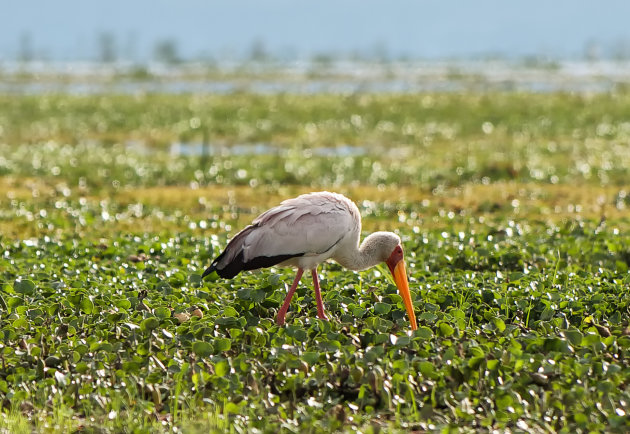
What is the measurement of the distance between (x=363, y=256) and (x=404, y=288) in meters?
0.49

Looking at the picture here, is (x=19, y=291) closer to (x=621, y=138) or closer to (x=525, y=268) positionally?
(x=525, y=268)

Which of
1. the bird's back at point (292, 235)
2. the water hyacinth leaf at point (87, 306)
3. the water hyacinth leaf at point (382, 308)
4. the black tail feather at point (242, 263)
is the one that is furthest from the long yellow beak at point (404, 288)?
the water hyacinth leaf at point (87, 306)

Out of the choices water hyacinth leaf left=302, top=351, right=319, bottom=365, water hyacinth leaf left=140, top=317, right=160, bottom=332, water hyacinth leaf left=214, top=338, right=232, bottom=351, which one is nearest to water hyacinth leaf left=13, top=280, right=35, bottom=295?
water hyacinth leaf left=140, top=317, right=160, bottom=332

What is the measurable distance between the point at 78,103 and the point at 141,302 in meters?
24.5

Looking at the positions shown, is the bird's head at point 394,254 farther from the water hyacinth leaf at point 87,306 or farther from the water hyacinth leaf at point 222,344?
the water hyacinth leaf at point 87,306

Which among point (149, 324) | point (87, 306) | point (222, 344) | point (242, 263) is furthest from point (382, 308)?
point (87, 306)

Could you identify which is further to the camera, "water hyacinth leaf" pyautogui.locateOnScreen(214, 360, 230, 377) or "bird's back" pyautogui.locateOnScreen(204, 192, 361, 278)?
"bird's back" pyautogui.locateOnScreen(204, 192, 361, 278)

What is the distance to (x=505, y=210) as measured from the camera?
13133 millimetres

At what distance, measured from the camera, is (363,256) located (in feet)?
23.9

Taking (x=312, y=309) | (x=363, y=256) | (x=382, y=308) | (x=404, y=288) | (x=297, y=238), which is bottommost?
(x=312, y=309)

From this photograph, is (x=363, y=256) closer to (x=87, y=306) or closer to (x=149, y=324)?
(x=149, y=324)

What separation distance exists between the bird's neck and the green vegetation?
28 cm

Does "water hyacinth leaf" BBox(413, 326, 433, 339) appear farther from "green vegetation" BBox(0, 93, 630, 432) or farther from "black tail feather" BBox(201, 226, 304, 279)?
"black tail feather" BBox(201, 226, 304, 279)

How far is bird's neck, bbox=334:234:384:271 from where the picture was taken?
725 centimetres
